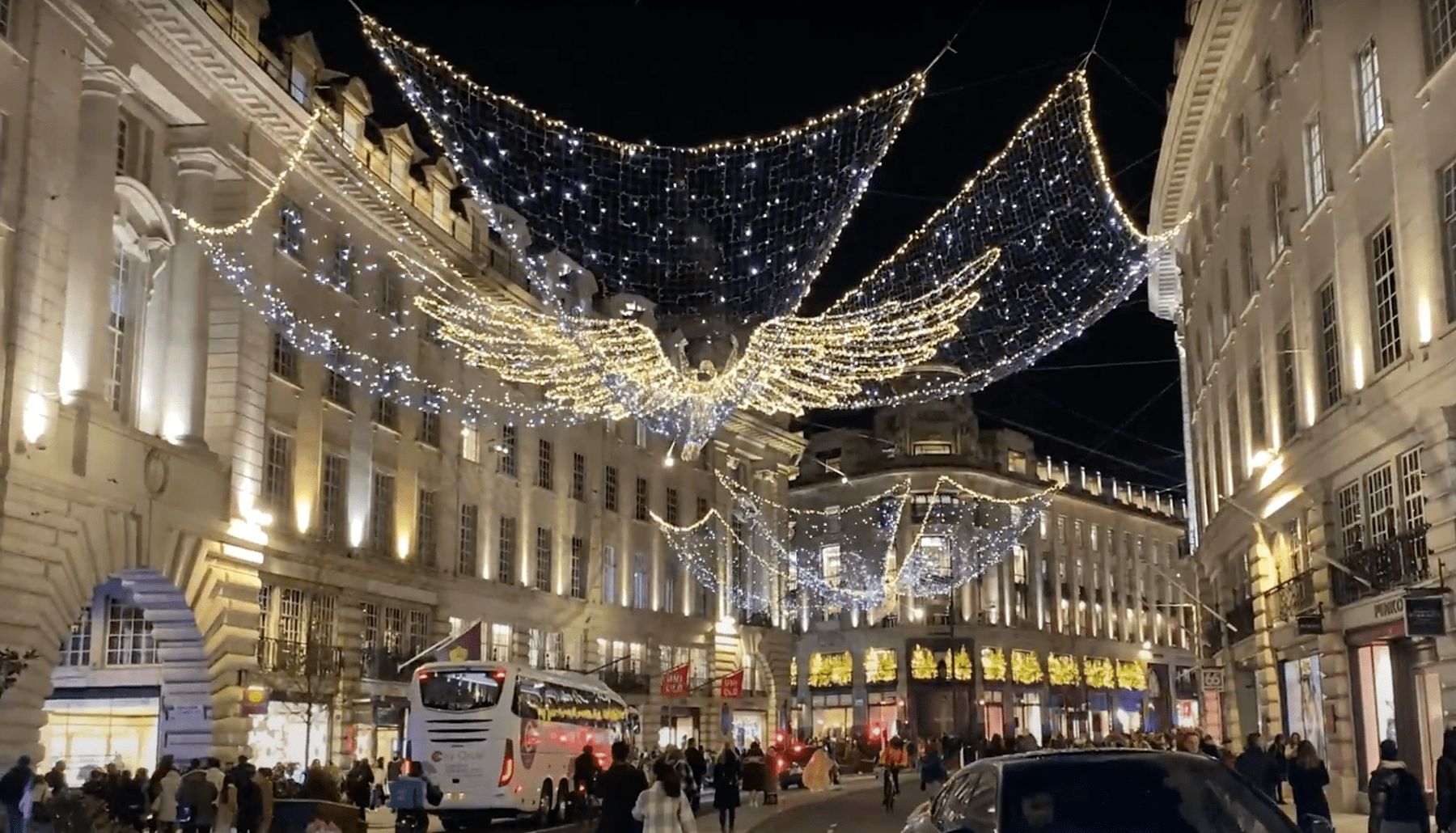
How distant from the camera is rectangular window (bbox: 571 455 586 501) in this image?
50156 millimetres

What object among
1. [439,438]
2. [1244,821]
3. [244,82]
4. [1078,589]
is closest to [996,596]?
[1078,589]

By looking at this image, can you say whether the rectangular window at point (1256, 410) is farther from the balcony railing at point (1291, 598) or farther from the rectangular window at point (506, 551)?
the rectangular window at point (506, 551)

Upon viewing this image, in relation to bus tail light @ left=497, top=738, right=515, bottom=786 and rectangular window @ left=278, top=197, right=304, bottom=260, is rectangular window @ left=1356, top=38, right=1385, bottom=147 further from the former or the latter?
rectangular window @ left=278, top=197, right=304, bottom=260

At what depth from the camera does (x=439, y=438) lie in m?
42.1

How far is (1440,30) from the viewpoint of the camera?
19250 mm

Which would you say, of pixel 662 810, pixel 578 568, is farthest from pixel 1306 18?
pixel 578 568

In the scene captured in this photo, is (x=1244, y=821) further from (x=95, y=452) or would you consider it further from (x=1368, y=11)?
(x=95, y=452)

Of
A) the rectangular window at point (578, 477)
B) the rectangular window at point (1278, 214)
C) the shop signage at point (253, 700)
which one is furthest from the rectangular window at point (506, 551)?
the rectangular window at point (1278, 214)

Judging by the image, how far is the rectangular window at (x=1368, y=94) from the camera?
70.6ft

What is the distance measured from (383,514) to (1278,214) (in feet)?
75.8

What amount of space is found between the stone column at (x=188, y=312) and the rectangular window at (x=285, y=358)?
11.2 feet

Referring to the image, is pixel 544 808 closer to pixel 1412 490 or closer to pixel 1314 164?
A: pixel 1412 490

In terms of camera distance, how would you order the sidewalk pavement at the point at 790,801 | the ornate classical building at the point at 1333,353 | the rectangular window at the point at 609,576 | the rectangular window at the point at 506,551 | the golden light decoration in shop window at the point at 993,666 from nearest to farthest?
the ornate classical building at the point at 1333,353 → the sidewalk pavement at the point at 790,801 → the rectangular window at the point at 506,551 → the rectangular window at the point at 609,576 → the golden light decoration in shop window at the point at 993,666

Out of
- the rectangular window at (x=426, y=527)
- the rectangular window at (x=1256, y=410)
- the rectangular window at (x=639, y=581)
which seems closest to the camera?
the rectangular window at (x=1256, y=410)
